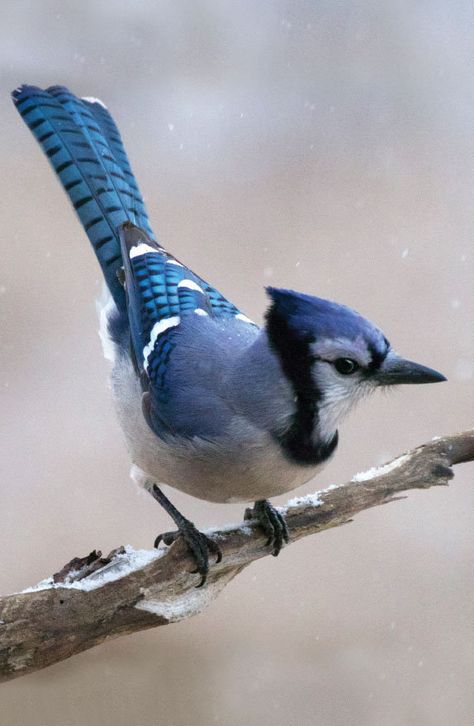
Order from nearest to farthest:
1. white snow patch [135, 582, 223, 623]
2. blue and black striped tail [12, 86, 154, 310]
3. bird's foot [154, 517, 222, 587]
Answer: white snow patch [135, 582, 223, 623]
bird's foot [154, 517, 222, 587]
blue and black striped tail [12, 86, 154, 310]

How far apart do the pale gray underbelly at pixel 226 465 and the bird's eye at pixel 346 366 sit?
0.15 m

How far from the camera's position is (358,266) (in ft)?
10.8

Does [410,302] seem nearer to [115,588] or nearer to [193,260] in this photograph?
[193,260]

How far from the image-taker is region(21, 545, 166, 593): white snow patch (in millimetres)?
1441

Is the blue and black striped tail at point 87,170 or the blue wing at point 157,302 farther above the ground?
the blue and black striped tail at point 87,170

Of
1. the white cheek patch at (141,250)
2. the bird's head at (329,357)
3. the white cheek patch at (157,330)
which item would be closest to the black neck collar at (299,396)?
the bird's head at (329,357)

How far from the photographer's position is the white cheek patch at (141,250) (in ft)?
6.29

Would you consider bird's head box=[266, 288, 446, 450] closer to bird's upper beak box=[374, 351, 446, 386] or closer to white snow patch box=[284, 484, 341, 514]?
bird's upper beak box=[374, 351, 446, 386]

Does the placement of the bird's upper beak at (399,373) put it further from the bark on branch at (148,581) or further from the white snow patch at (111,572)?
the white snow patch at (111,572)

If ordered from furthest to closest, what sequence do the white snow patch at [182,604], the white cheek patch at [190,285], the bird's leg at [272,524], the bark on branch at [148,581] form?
the white cheek patch at [190,285], the bird's leg at [272,524], the white snow patch at [182,604], the bark on branch at [148,581]

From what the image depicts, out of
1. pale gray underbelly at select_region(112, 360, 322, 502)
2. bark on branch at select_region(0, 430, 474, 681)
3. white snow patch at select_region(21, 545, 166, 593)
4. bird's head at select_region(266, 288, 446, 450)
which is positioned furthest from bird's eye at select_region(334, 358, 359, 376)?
white snow patch at select_region(21, 545, 166, 593)

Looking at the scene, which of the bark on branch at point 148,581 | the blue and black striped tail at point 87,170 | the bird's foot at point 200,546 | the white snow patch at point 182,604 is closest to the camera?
the bark on branch at point 148,581

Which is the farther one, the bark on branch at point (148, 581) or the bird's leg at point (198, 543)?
the bird's leg at point (198, 543)

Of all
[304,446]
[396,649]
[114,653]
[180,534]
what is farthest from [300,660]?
[304,446]
